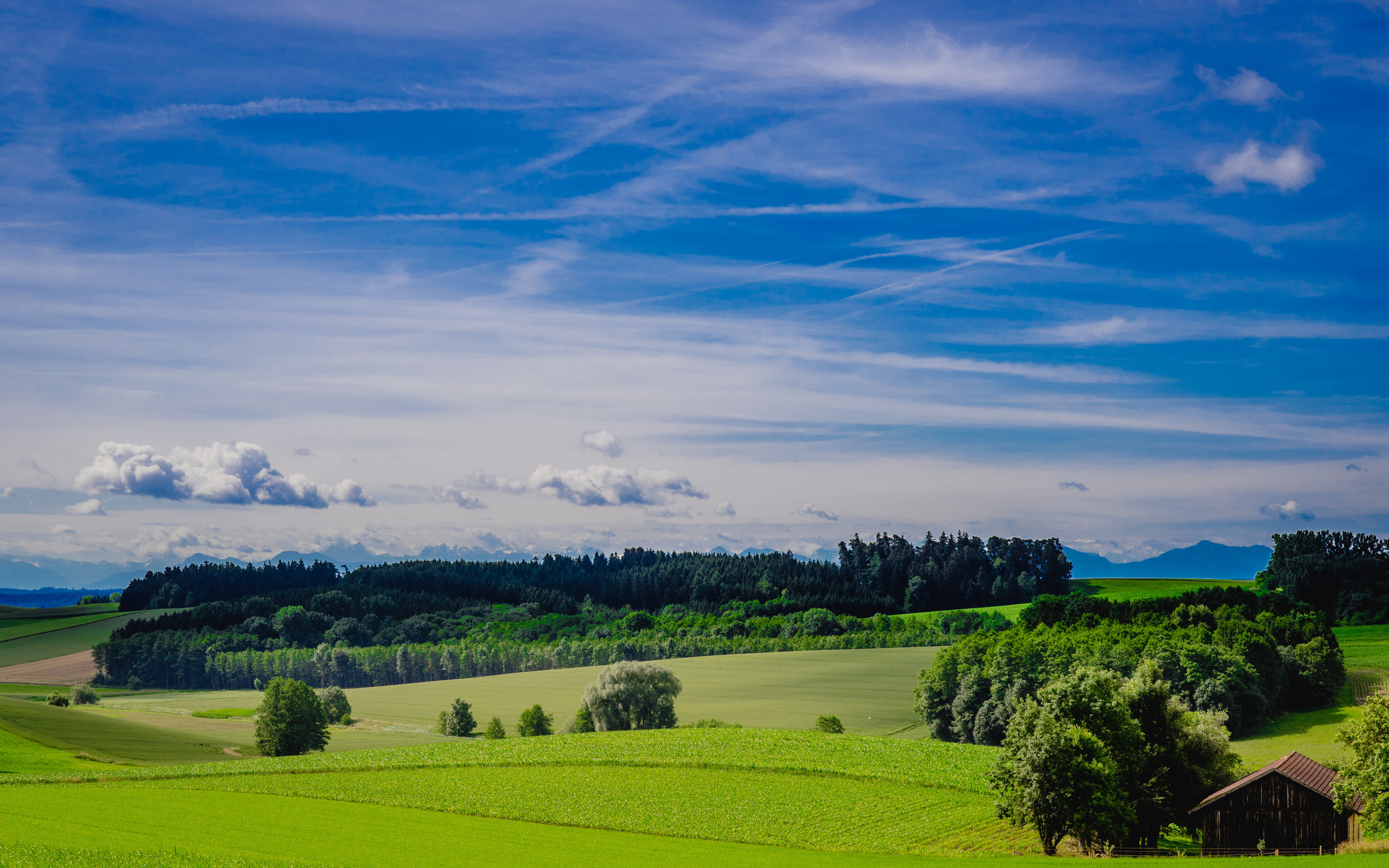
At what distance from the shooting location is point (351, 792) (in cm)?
5884

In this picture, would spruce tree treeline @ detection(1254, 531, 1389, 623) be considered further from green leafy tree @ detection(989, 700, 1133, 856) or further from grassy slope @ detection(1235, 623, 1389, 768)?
green leafy tree @ detection(989, 700, 1133, 856)

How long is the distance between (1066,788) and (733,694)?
81.4 metres

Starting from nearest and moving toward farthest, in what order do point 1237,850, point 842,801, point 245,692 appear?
point 1237,850 < point 842,801 < point 245,692

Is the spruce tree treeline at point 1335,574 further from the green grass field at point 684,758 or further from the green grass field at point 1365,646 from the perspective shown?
the green grass field at point 684,758

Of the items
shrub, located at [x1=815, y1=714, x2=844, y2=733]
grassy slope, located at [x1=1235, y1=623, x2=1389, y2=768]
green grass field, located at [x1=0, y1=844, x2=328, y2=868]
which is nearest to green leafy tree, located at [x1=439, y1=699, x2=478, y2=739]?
shrub, located at [x1=815, y1=714, x2=844, y2=733]

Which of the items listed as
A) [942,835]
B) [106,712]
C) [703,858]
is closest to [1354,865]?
[942,835]

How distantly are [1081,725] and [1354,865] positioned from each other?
18.2 meters

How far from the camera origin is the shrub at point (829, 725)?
98312mm

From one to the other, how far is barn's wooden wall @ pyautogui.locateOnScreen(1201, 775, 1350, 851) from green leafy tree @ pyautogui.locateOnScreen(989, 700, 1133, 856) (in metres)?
5.22

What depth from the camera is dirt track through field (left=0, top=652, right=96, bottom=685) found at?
16188 cm

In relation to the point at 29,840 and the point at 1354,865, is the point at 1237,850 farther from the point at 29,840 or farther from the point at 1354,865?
the point at 29,840

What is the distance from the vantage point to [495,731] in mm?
104938

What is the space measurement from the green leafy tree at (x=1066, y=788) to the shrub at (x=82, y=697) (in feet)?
459

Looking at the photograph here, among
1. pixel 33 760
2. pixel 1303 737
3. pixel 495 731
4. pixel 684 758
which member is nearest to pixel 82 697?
pixel 495 731
